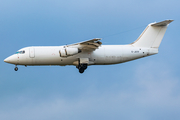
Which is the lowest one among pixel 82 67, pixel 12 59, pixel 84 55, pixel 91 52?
pixel 82 67

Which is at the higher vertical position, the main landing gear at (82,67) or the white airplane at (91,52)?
the white airplane at (91,52)

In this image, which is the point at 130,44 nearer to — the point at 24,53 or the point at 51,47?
the point at 51,47

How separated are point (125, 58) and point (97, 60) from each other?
2.14m

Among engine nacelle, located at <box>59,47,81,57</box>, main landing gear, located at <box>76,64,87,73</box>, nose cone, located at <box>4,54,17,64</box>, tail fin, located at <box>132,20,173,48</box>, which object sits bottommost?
main landing gear, located at <box>76,64,87,73</box>

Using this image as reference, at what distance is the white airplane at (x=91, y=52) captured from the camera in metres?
23.7

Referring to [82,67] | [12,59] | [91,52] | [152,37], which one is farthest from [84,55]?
[152,37]

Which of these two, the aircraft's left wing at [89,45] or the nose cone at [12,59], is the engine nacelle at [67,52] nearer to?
the aircraft's left wing at [89,45]

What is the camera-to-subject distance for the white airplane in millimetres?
23656

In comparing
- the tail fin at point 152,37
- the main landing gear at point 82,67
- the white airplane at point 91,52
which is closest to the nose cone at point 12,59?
the white airplane at point 91,52

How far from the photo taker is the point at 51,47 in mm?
24109

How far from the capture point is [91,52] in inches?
951

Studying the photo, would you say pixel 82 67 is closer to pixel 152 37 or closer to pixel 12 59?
pixel 12 59

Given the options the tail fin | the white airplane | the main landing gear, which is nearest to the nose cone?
the white airplane

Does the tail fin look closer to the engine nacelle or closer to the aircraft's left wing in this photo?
the aircraft's left wing
